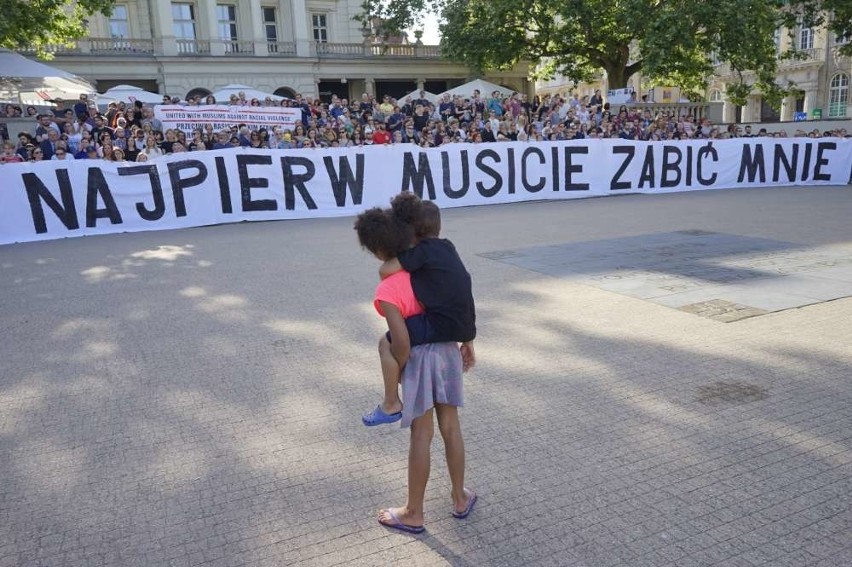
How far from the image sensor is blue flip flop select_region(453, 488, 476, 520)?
2.99 m

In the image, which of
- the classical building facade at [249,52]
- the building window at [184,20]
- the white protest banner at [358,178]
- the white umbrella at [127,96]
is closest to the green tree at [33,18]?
the white umbrella at [127,96]

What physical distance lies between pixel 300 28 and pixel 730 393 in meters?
36.9

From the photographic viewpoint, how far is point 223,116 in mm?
16969

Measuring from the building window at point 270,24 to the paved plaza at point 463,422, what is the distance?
33.3 meters

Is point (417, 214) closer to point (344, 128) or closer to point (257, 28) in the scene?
point (344, 128)

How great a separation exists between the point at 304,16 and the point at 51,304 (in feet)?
110

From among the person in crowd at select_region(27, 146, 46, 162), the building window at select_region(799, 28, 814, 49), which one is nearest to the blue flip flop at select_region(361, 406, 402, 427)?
the person in crowd at select_region(27, 146, 46, 162)

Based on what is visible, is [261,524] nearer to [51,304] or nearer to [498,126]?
[51,304]

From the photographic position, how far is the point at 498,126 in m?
18.0

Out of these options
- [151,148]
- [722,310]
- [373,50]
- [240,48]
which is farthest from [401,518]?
[373,50]

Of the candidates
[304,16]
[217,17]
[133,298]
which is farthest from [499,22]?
[133,298]

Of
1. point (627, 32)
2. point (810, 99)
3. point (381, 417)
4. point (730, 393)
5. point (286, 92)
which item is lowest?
point (730, 393)

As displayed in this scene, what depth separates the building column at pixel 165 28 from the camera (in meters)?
33.7

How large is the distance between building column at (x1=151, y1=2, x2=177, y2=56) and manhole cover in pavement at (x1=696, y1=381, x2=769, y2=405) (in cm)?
3517
